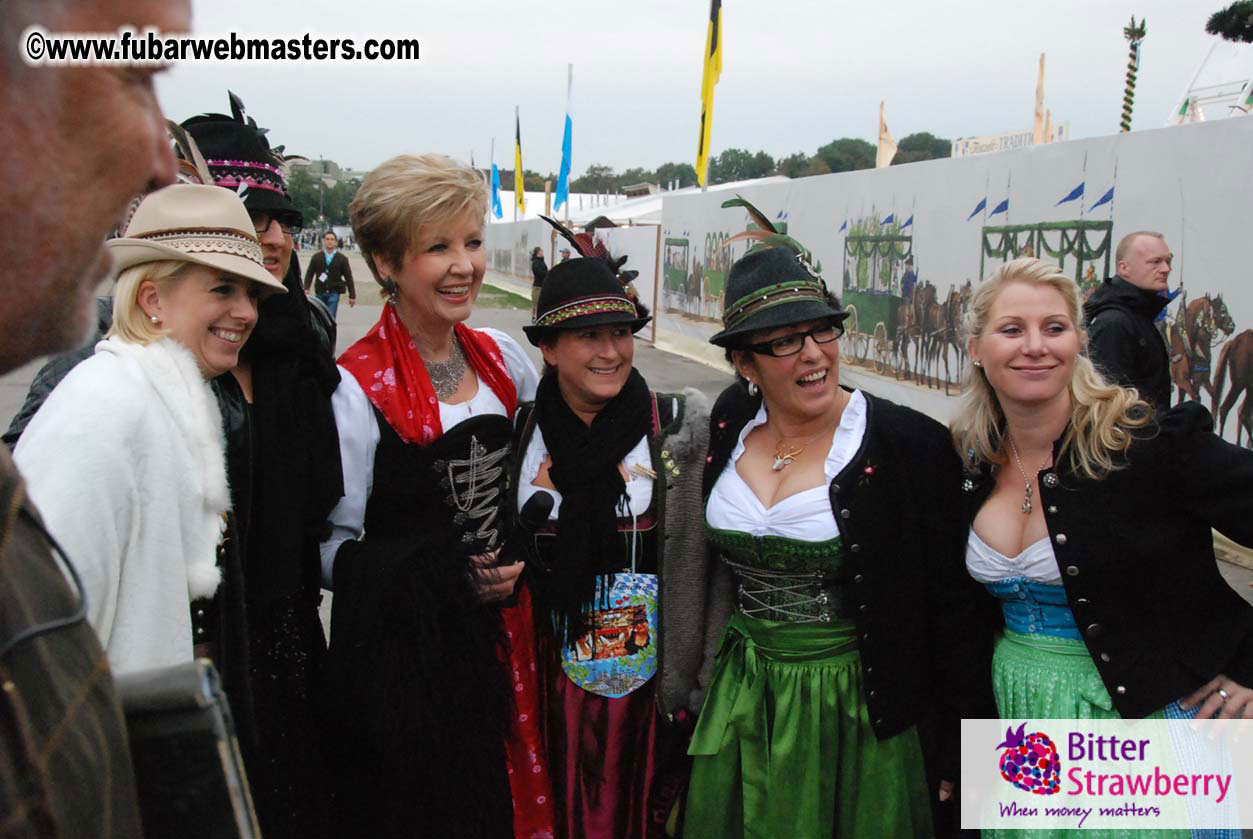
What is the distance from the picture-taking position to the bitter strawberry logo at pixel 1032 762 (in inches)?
88.3

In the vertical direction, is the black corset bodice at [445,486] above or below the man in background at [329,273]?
below

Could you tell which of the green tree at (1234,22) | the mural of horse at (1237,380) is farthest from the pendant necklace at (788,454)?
the green tree at (1234,22)

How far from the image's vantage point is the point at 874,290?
11.0 m

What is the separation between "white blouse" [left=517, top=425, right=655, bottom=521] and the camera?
2.60 meters

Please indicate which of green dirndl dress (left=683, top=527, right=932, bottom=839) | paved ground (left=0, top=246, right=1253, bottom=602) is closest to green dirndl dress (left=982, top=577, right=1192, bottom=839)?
green dirndl dress (left=683, top=527, right=932, bottom=839)

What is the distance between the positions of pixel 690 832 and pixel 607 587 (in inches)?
27.4

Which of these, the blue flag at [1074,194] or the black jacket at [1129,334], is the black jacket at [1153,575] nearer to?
the black jacket at [1129,334]

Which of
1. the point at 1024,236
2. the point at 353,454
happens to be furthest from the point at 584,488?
the point at 1024,236

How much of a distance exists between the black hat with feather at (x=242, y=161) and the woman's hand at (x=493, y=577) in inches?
49.4

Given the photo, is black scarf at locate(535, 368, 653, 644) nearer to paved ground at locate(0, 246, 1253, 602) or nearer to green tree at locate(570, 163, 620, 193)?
paved ground at locate(0, 246, 1253, 602)

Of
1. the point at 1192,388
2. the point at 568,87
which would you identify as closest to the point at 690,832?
the point at 1192,388

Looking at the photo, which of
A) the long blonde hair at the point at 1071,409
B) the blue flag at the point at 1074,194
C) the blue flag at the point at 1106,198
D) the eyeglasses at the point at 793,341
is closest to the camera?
the long blonde hair at the point at 1071,409

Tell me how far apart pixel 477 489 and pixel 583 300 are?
620 millimetres

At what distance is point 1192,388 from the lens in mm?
6512
